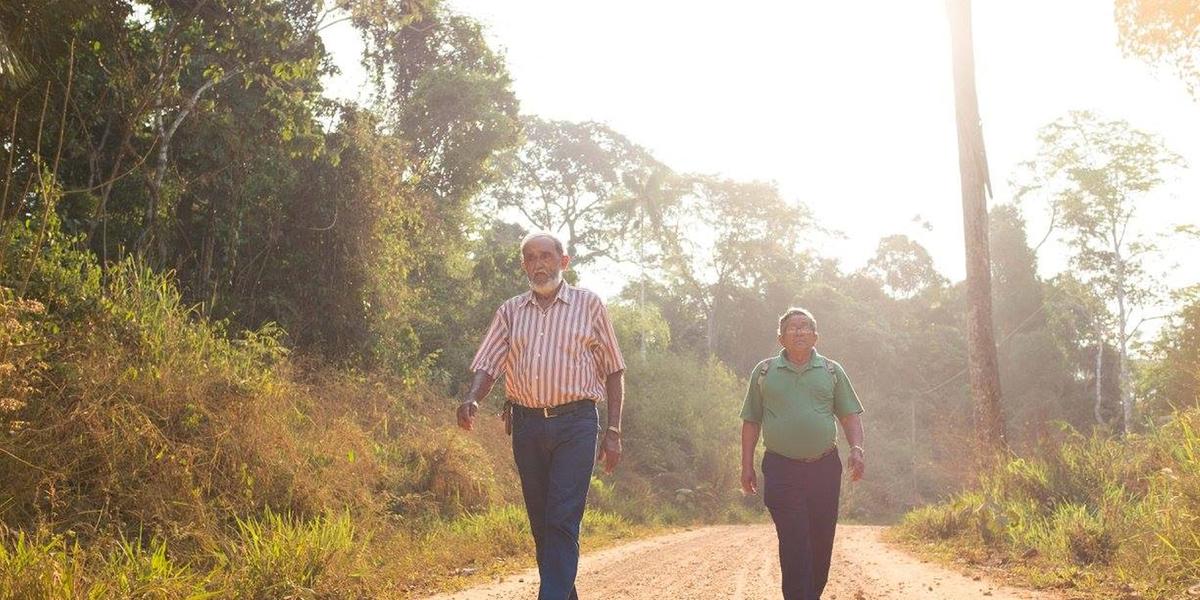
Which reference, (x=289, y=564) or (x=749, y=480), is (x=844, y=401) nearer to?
(x=749, y=480)

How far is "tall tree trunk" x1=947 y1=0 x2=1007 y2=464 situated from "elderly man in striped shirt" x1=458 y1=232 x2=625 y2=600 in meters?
10.8

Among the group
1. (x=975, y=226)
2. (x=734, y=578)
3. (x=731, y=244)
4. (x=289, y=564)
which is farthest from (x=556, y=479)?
(x=731, y=244)

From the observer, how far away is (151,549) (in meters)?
6.80

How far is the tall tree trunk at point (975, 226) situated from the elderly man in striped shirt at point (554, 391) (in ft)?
35.4

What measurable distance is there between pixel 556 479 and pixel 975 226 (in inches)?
466

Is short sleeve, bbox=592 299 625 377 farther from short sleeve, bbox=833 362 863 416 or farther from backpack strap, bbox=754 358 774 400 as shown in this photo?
short sleeve, bbox=833 362 863 416

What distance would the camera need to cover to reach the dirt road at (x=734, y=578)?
24.3 feet

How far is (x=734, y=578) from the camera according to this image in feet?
28.0

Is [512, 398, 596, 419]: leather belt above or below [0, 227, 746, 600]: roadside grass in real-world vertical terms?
above

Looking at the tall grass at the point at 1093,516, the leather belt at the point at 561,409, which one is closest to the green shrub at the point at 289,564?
the leather belt at the point at 561,409

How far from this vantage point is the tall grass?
262 inches

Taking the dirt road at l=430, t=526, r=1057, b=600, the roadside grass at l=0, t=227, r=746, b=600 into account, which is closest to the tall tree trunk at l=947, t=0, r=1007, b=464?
the dirt road at l=430, t=526, r=1057, b=600

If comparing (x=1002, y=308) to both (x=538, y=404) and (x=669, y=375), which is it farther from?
(x=538, y=404)

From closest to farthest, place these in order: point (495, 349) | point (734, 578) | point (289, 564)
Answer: point (495, 349) < point (289, 564) < point (734, 578)
